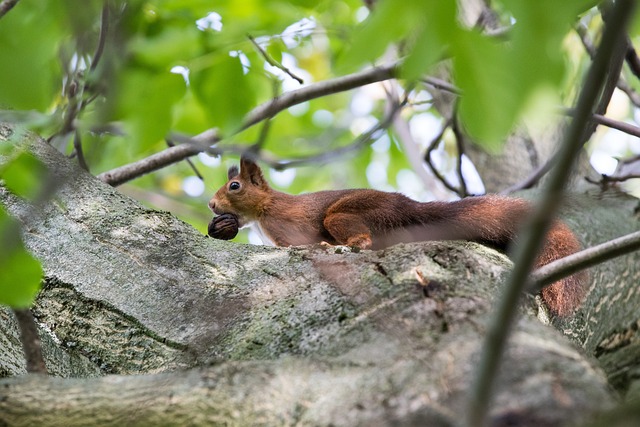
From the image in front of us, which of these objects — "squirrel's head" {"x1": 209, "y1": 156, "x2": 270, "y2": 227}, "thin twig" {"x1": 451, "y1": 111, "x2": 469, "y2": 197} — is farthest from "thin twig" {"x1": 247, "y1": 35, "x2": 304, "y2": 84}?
"squirrel's head" {"x1": 209, "y1": 156, "x2": 270, "y2": 227}

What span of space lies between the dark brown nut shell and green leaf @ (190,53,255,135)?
2653mm

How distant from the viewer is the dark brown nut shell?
5.16 meters

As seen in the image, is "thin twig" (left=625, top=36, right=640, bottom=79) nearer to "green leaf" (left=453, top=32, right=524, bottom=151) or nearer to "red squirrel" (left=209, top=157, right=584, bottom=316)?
"red squirrel" (left=209, top=157, right=584, bottom=316)

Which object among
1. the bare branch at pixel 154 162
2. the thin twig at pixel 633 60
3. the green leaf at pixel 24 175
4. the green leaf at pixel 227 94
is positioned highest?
the bare branch at pixel 154 162

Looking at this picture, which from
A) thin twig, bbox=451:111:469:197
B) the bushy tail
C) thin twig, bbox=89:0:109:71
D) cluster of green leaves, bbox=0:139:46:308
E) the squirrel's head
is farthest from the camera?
the squirrel's head

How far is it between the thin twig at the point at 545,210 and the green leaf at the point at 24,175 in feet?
4.47

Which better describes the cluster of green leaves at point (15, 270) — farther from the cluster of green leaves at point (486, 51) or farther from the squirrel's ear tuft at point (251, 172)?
the squirrel's ear tuft at point (251, 172)

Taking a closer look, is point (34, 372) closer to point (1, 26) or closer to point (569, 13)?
point (1, 26)

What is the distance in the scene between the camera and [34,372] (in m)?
1.86

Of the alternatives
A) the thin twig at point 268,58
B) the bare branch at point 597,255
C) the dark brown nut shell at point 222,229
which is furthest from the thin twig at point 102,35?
the dark brown nut shell at point 222,229

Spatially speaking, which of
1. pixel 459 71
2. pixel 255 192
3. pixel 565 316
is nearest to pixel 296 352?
pixel 459 71

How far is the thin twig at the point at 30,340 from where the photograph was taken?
1819mm

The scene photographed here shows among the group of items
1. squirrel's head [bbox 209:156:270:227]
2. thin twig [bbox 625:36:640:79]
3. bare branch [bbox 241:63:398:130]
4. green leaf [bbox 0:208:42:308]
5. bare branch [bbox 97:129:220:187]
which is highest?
squirrel's head [bbox 209:156:270:227]

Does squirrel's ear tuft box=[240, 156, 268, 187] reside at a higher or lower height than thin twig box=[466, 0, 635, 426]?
higher
